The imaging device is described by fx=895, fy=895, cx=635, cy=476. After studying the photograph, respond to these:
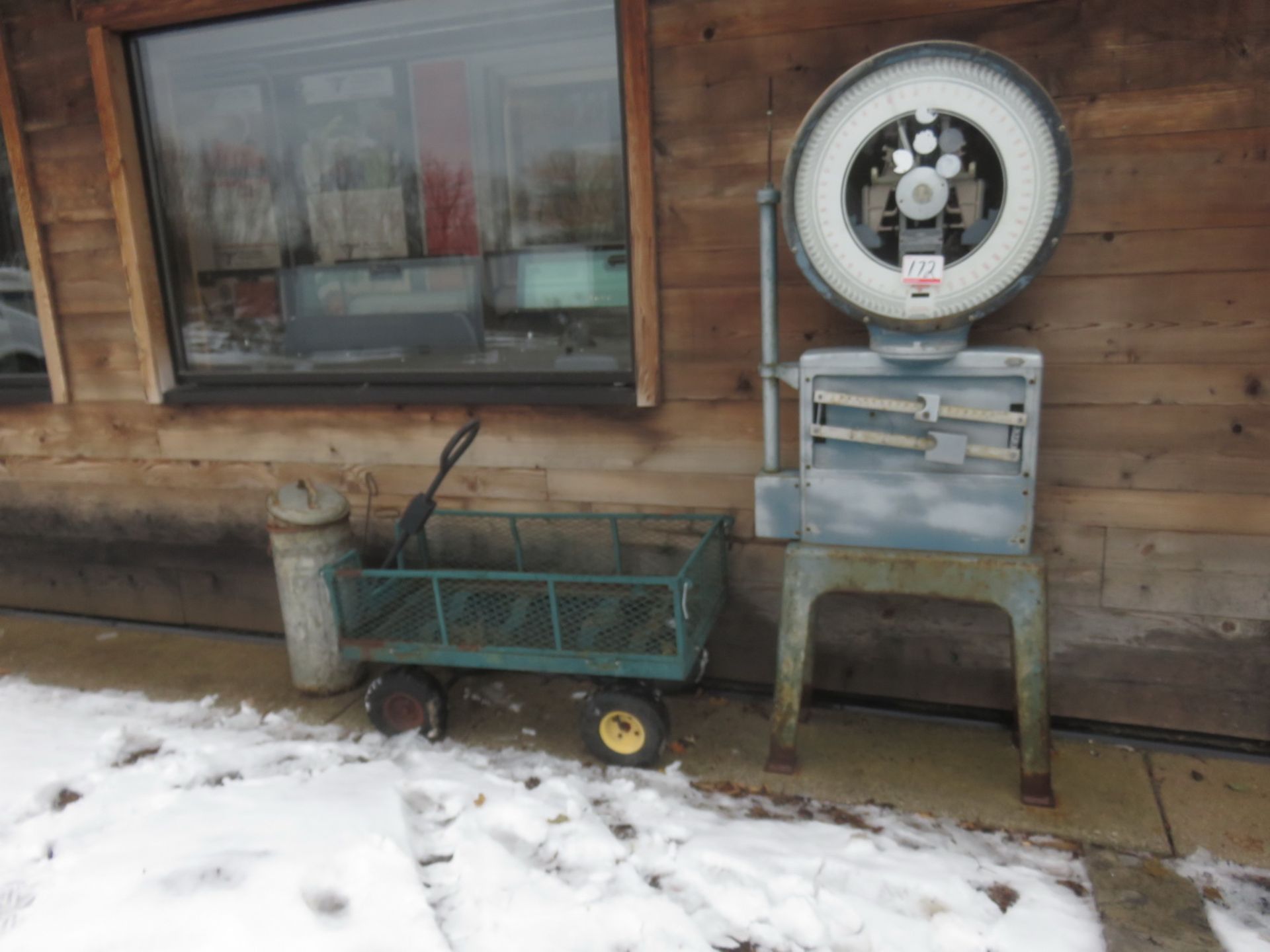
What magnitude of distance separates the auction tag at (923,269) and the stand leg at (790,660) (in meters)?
0.78

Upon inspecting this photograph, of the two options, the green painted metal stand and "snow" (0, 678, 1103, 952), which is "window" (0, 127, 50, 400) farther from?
the green painted metal stand

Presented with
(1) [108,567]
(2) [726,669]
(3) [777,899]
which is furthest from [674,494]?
(1) [108,567]

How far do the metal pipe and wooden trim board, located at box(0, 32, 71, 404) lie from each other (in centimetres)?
302

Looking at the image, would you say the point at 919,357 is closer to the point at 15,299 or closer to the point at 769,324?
the point at 769,324

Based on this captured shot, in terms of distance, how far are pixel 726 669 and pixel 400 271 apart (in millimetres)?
1892


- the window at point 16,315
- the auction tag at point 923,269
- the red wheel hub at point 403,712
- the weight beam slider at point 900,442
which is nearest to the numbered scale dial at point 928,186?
the auction tag at point 923,269

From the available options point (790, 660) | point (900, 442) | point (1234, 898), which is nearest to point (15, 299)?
point (790, 660)

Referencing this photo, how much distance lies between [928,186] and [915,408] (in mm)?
531

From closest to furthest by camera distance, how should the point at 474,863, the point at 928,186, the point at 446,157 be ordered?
the point at 928,186 → the point at 474,863 → the point at 446,157

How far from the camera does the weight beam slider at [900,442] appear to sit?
2184 mm

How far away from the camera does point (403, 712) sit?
287 cm

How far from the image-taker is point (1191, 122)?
Result: 2.32 meters

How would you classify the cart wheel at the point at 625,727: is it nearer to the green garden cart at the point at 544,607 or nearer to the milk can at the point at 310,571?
the green garden cart at the point at 544,607

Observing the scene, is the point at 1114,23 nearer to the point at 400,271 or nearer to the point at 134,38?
the point at 400,271
